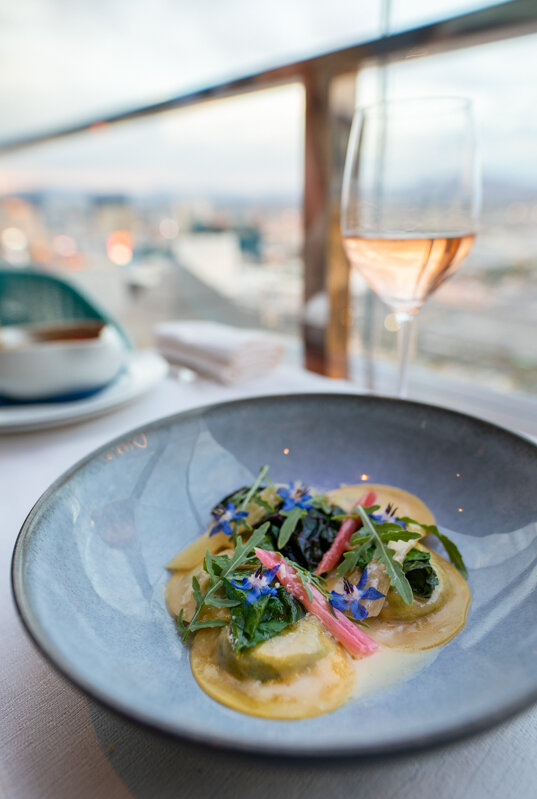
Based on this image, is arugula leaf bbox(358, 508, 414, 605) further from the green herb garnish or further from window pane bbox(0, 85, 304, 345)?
window pane bbox(0, 85, 304, 345)

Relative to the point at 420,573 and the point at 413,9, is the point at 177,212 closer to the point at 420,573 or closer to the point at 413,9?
the point at 413,9

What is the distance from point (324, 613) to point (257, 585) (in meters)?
0.06

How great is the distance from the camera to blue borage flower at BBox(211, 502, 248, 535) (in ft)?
1.84

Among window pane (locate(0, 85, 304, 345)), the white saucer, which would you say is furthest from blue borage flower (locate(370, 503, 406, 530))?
window pane (locate(0, 85, 304, 345))

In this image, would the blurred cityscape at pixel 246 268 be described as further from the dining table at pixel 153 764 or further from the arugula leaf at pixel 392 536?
the dining table at pixel 153 764

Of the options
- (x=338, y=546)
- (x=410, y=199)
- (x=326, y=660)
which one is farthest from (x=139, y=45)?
(x=326, y=660)

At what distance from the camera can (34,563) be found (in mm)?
404

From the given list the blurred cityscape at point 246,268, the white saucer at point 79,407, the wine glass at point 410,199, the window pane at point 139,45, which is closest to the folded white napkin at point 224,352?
the white saucer at point 79,407

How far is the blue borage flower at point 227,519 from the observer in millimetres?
561

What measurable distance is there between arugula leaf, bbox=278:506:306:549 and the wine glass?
395 mm

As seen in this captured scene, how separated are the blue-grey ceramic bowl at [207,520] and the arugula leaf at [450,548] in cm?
1

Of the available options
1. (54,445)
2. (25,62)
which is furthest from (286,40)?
(25,62)

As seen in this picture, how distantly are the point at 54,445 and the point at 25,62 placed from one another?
5.70 metres

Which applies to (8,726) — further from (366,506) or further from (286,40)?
(286,40)
